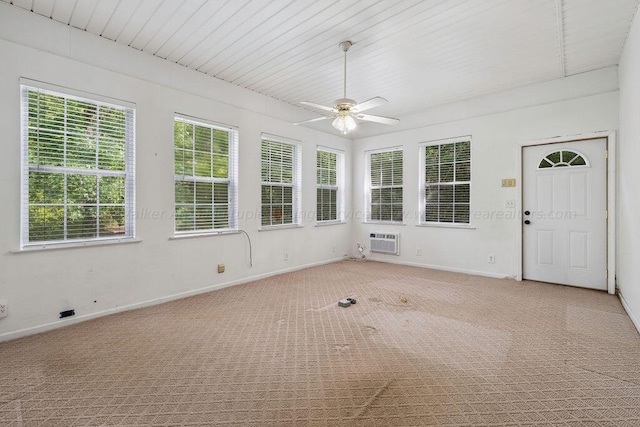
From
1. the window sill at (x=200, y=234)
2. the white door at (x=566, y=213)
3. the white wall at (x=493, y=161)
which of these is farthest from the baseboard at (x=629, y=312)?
the window sill at (x=200, y=234)

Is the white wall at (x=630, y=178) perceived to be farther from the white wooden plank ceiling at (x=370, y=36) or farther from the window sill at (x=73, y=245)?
the window sill at (x=73, y=245)

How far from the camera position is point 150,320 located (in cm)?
318

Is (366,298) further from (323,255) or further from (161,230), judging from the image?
(161,230)

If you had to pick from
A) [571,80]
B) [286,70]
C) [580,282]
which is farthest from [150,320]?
[571,80]

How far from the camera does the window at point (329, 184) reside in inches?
244

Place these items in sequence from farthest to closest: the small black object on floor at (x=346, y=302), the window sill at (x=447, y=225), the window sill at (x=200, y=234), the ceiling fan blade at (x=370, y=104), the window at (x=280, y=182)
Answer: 1. the window sill at (x=447, y=225)
2. the window at (x=280, y=182)
3. the window sill at (x=200, y=234)
4. the small black object on floor at (x=346, y=302)
5. the ceiling fan blade at (x=370, y=104)

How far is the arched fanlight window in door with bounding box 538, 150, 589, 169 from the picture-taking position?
4.31 meters

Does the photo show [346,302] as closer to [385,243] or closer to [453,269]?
[453,269]

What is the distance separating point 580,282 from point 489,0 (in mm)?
3972

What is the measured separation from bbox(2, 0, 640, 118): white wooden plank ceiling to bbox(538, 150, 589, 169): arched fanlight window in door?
1.09m

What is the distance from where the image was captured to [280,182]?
5352 millimetres

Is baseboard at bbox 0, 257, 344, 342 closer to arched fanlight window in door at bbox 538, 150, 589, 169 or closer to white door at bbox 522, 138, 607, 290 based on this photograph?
white door at bbox 522, 138, 607, 290

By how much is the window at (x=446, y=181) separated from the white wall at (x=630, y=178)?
192 centimetres

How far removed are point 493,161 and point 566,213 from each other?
1256 millimetres
